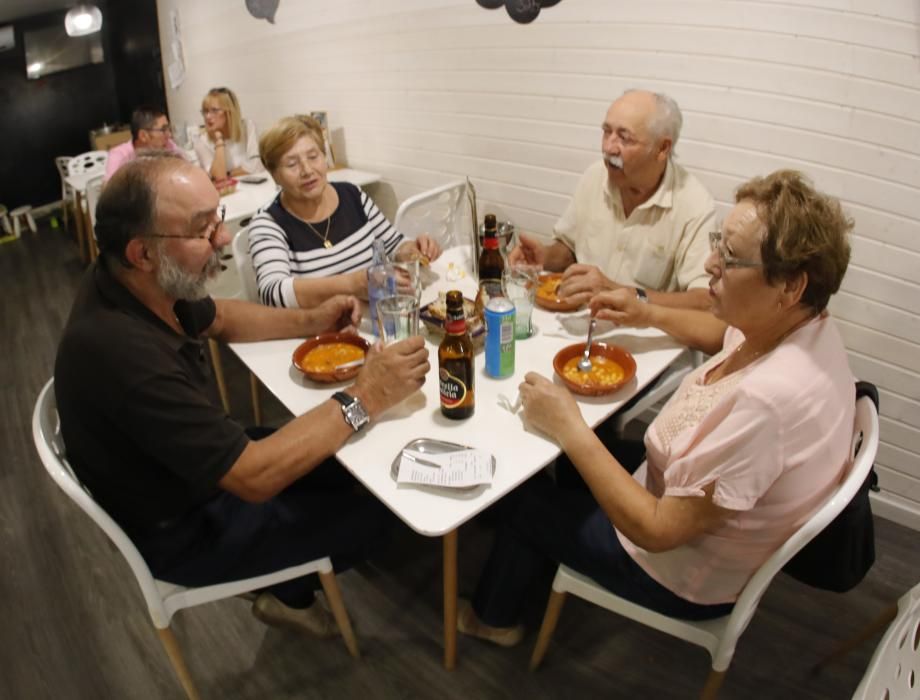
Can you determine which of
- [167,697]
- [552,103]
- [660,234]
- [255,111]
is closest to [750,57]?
[660,234]

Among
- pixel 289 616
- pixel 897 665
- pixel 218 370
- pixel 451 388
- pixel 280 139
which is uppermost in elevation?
pixel 280 139

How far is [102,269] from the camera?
138 cm

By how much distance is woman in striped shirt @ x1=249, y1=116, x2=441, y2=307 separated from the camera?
203 cm

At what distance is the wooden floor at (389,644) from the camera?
5.97 feet

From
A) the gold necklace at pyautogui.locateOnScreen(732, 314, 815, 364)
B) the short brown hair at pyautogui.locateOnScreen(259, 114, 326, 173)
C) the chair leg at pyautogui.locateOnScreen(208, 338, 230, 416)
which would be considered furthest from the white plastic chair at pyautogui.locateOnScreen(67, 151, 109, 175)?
the gold necklace at pyautogui.locateOnScreen(732, 314, 815, 364)

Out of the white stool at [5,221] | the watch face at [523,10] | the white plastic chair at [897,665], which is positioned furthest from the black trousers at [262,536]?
the white stool at [5,221]

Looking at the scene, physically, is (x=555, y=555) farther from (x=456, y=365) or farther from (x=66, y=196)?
(x=66, y=196)

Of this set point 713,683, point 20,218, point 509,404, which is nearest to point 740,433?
point 509,404

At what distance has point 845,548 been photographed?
130 cm

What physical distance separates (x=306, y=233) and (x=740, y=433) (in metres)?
1.66

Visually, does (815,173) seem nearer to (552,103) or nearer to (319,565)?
(552,103)

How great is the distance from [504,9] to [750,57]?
1.11 meters

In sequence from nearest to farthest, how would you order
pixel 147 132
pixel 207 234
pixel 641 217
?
pixel 207 234 → pixel 641 217 → pixel 147 132

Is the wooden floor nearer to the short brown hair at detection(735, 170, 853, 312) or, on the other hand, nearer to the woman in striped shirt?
the woman in striped shirt
